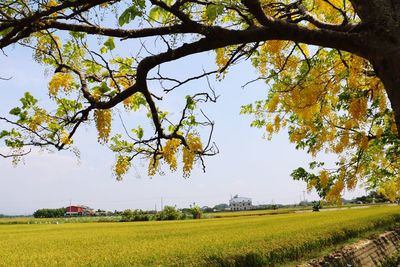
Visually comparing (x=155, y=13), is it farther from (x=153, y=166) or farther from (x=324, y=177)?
(x=324, y=177)

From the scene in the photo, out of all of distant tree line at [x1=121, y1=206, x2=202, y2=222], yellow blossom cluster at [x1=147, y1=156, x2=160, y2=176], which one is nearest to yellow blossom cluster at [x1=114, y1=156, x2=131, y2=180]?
yellow blossom cluster at [x1=147, y1=156, x2=160, y2=176]

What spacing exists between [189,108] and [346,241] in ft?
40.1

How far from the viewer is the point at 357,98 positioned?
8.19 m

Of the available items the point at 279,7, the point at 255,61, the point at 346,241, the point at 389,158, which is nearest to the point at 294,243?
the point at 346,241

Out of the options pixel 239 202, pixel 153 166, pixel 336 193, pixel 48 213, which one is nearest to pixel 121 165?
pixel 153 166

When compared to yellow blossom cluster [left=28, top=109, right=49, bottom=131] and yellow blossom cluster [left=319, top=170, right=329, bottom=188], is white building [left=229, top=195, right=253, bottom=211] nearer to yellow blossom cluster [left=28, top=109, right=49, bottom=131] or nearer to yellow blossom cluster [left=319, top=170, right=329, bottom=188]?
yellow blossom cluster [left=319, top=170, right=329, bottom=188]

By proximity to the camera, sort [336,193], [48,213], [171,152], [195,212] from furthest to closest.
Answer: [48,213], [195,212], [336,193], [171,152]

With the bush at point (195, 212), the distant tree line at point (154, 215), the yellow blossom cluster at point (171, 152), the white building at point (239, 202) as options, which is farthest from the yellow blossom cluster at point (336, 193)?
the white building at point (239, 202)

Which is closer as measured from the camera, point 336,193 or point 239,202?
point 336,193

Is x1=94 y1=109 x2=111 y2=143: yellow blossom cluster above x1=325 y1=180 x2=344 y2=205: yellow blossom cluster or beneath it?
above

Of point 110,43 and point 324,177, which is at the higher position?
point 110,43

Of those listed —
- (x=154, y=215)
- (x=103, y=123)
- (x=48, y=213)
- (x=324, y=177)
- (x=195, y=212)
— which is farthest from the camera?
(x=48, y=213)

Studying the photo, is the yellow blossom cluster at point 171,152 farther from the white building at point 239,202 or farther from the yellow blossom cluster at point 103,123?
the white building at point 239,202

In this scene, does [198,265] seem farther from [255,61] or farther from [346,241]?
[346,241]
